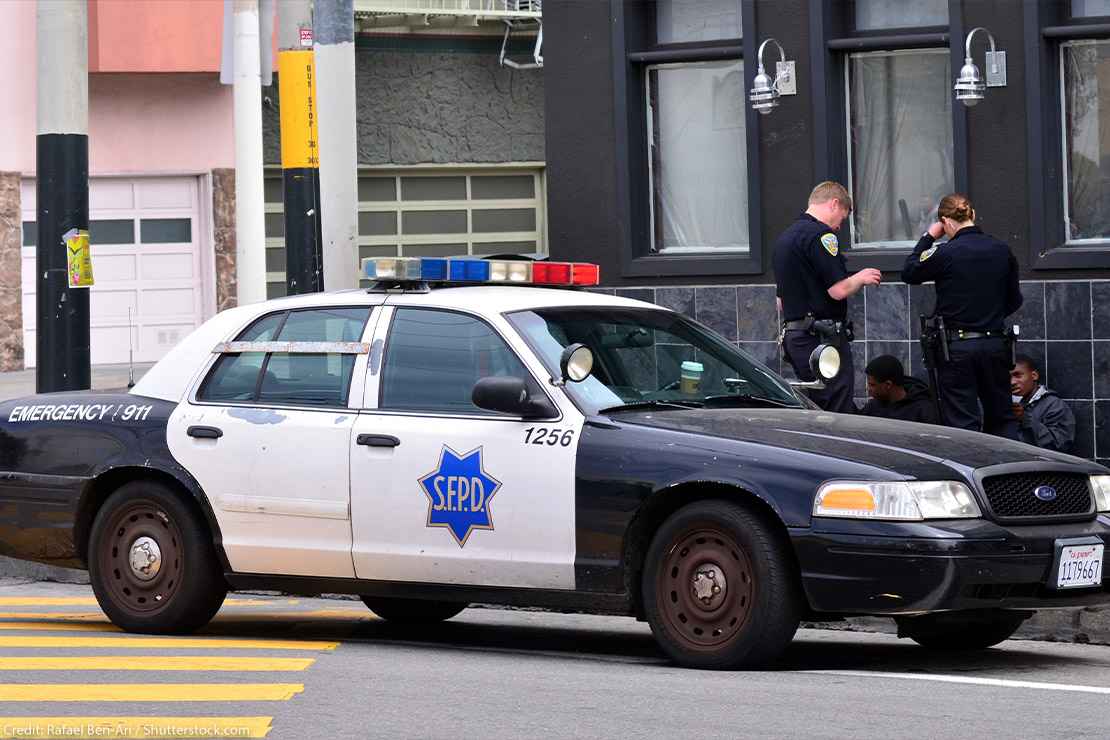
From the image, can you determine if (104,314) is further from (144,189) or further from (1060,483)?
(1060,483)

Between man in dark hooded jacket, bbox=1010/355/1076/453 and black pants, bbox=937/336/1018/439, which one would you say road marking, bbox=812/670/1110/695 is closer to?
black pants, bbox=937/336/1018/439

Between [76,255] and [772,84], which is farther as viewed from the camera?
[772,84]

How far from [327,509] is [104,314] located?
1831cm

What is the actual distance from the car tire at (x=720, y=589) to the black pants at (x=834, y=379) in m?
3.75

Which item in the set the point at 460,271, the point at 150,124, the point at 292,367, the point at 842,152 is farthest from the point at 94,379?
the point at 460,271

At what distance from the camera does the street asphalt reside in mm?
6621

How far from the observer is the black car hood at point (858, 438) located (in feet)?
24.9

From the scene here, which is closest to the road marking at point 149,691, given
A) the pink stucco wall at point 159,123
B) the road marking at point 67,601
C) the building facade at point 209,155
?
the road marking at point 67,601

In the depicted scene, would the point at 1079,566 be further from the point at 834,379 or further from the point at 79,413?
the point at 79,413

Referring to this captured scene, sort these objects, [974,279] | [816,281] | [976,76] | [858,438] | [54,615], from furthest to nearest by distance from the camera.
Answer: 1. [976,76]
2. [974,279]
3. [816,281]
4. [54,615]
5. [858,438]

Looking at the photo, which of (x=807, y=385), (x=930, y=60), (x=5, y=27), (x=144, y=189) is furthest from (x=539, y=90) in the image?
(x=807, y=385)

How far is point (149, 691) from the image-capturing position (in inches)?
289

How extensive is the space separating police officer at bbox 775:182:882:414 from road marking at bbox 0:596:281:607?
3.24 m

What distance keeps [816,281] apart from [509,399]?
4.14m
